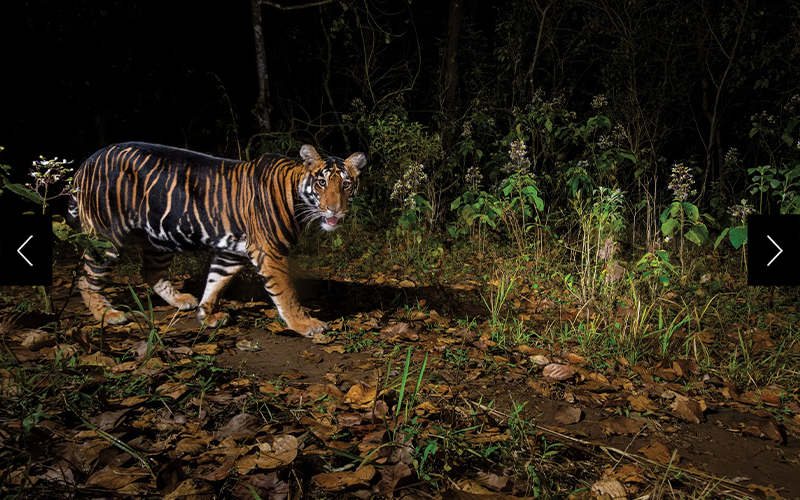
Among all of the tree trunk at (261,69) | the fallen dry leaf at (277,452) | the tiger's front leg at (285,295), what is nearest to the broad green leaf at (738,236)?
the tiger's front leg at (285,295)

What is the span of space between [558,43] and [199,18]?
5573 millimetres

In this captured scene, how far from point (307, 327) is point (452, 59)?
564 cm

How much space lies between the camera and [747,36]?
23.3ft

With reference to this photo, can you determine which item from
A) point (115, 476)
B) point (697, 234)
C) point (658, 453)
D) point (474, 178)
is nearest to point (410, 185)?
point (474, 178)

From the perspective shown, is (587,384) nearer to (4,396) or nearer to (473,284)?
(473,284)

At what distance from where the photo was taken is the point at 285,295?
3592 mm

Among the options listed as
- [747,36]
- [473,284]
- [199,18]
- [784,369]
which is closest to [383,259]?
[473,284]

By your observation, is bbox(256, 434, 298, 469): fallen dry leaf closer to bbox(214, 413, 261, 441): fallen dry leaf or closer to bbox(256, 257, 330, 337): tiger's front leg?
bbox(214, 413, 261, 441): fallen dry leaf

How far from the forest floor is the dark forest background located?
258cm

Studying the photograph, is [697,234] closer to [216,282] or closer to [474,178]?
[474,178]

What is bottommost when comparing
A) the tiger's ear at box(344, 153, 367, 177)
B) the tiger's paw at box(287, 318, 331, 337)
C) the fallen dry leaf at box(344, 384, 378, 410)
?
the fallen dry leaf at box(344, 384, 378, 410)

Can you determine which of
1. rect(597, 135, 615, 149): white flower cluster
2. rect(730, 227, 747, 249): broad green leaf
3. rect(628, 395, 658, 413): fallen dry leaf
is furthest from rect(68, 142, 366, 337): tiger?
rect(597, 135, 615, 149): white flower cluster

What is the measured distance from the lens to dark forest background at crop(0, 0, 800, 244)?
21.2 ft

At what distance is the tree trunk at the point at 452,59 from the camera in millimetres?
7859
